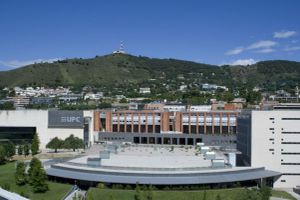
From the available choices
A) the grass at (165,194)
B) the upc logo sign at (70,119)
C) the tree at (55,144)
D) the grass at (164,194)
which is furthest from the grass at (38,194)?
the upc logo sign at (70,119)

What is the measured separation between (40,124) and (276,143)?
Result: 44.5 meters

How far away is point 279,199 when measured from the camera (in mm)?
46250

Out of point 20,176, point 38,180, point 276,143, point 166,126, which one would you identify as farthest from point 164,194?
point 166,126

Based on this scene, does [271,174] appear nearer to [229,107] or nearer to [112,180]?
[112,180]

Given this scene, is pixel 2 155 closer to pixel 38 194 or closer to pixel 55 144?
pixel 55 144

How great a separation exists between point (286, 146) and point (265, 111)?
185 inches

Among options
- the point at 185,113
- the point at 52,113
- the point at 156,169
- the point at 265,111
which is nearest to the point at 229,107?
the point at 185,113

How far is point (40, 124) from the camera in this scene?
82.8 m

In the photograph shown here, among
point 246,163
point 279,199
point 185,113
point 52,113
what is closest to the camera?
point 279,199

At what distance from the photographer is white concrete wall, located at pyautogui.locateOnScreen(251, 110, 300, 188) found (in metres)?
53.9

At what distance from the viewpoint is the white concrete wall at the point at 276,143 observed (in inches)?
2121

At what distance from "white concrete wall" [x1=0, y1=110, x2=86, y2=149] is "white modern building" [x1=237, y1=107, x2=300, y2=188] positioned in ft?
123

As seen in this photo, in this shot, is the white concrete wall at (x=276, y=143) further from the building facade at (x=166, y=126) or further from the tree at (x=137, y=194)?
the building facade at (x=166, y=126)

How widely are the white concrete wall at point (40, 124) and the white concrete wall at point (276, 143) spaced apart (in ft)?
123
